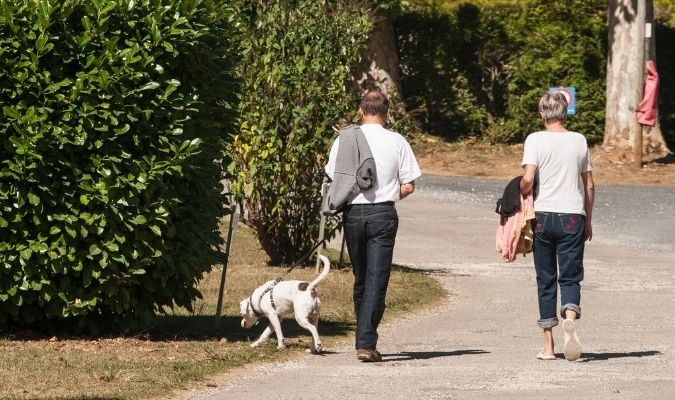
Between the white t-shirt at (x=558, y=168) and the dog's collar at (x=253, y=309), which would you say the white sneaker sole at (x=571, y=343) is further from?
the dog's collar at (x=253, y=309)

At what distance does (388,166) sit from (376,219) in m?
0.35

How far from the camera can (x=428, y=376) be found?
840 centimetres

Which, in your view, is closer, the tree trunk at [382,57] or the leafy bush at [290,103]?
the leafy bush at [290,103]

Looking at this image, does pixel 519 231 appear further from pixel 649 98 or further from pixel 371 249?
pixel 649 98

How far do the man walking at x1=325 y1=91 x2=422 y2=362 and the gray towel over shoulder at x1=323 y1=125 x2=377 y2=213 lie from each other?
42 mm

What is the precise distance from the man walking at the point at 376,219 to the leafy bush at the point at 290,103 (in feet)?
16.4

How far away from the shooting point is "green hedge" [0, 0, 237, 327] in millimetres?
9195

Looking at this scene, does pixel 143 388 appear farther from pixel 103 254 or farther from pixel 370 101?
pixel 370 101

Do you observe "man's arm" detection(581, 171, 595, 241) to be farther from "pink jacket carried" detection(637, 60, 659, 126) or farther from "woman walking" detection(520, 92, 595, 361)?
"pink jacket carried" detection(637, 60, 659, 126)

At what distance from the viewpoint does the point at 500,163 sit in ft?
89.5

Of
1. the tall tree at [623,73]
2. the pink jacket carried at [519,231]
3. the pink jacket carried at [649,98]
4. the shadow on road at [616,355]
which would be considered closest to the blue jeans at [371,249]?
the pink jacket carried at [519,231]

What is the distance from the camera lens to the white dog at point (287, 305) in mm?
9250

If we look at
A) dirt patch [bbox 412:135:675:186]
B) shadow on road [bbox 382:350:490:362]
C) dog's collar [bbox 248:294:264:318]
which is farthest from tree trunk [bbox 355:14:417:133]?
shadow on road [bbox 382:350:490:362]

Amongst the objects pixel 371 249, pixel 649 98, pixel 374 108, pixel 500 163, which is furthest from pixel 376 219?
pixel 500 163
